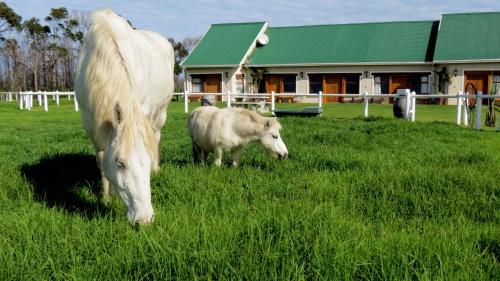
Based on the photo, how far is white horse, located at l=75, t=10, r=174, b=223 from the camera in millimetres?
3779

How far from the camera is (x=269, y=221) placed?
3645mm

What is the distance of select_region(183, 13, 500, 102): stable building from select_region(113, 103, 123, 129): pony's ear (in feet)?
107

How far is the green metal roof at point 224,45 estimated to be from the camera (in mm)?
39344

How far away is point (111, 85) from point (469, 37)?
3580 cm

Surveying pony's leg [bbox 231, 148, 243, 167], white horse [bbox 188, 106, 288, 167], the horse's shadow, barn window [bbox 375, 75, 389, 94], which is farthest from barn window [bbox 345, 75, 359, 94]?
the horse's shadow

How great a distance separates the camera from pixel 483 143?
9805 millimetres

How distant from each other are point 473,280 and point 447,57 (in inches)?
1315

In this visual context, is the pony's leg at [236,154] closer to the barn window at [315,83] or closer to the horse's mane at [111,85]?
the horse's mane at [111,85]

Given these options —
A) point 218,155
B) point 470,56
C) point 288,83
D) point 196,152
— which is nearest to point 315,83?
point 288,83

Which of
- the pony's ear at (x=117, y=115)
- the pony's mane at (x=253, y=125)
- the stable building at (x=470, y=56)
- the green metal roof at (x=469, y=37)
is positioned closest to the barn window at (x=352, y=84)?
the stable building at (x=470, y=56)

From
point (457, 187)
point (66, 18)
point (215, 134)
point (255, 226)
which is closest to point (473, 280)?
point (255, 226)

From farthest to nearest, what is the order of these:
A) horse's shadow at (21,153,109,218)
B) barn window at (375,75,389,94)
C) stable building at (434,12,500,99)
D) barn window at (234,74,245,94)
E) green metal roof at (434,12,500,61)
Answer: barn window at (234,74,245,94) → barn window at (375,75,389,94) → green metal roof at (434,12,500,61) → stable building at (434,12,500,99) → horse's shadow at (21,153,109,218)

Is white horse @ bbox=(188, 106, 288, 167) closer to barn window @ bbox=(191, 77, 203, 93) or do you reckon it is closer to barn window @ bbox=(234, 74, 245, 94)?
barn window @ bbox=(234, 74, 245, 94)

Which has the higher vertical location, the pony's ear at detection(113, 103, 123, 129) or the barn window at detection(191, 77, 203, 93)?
the barn window at detection(191, 77, 203, 93)
